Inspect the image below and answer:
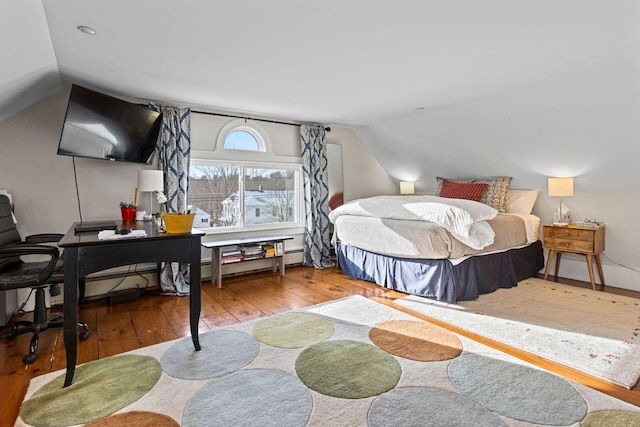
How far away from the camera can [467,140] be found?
15.0ft

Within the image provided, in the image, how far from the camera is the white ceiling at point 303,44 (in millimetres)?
1870

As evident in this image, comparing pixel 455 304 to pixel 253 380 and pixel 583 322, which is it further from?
pixel 253 380

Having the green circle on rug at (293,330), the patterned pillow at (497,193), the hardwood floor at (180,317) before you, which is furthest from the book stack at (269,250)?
the patterned pillow at (497,193)

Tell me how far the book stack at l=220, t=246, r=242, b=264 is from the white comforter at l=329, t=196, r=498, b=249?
1801mm

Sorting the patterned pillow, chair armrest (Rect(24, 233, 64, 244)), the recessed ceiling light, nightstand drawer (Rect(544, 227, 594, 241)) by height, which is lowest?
nightstand drawer (Rect(544, 227, 594, 241))

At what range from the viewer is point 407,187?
19.3ft

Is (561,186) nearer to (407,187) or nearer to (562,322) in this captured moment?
(562,322)

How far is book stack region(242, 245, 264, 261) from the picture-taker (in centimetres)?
423

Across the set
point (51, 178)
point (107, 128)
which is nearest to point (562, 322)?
point (107, 128)

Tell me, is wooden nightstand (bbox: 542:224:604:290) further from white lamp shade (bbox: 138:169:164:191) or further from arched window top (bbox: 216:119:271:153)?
white lamp shade (bbox: 138:169:164:191)

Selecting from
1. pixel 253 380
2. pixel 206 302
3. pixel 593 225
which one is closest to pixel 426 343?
pixel 253 380

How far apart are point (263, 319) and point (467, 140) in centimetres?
360

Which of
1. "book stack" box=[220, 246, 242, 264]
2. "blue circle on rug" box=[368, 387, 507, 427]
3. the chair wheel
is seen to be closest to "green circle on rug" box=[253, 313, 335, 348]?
"blue circle on rug" box=[368, 387, 507, 427]

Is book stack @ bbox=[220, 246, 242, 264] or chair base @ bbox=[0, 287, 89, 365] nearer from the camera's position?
chair base @ bbox=[0, 287, 89, 365]
